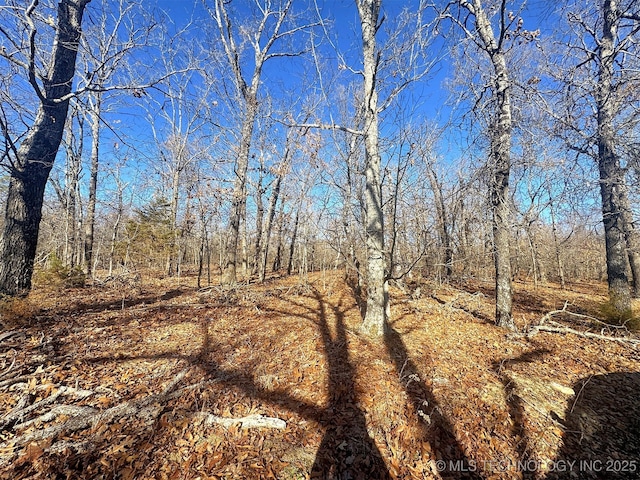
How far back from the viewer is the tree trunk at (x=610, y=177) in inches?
215

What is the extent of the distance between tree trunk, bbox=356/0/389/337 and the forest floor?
56 cm

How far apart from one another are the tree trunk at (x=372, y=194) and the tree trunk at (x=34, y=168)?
5443mm

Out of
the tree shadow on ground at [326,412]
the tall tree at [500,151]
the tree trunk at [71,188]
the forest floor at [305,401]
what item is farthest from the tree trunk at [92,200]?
the tall tree at [500,151]

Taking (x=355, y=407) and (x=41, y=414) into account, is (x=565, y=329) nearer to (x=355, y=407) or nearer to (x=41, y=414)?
(x=355, y=407)

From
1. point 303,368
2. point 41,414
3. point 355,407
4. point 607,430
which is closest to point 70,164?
point 41,414

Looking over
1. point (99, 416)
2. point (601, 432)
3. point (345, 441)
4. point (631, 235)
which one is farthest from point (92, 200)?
point (631, 235)

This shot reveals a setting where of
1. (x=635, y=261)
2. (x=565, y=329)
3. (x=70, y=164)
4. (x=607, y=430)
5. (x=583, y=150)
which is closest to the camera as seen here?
(x=607, y=430)

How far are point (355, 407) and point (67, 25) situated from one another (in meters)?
9.15

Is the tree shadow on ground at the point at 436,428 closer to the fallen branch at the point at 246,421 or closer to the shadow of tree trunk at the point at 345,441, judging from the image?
the shadow of tree trunk at the point at 345,441

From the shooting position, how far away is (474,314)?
21.8ft

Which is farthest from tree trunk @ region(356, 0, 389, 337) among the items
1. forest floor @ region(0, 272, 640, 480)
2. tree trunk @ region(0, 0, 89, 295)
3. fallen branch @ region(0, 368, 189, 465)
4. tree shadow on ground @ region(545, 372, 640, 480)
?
tree trunk @ region(0, 0, 89, 295)

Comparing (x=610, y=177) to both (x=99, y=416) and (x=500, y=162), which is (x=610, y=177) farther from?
(x=99, y=416)

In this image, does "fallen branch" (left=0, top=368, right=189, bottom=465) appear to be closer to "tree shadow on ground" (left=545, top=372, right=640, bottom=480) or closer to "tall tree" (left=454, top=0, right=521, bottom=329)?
"tree shadow on ground" (left=545, top=372, right=640, bottom=480)

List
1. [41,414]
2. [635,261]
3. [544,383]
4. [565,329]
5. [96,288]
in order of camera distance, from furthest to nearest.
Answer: [635,261], [96,288], [565,329], [544,383], [41,414]
